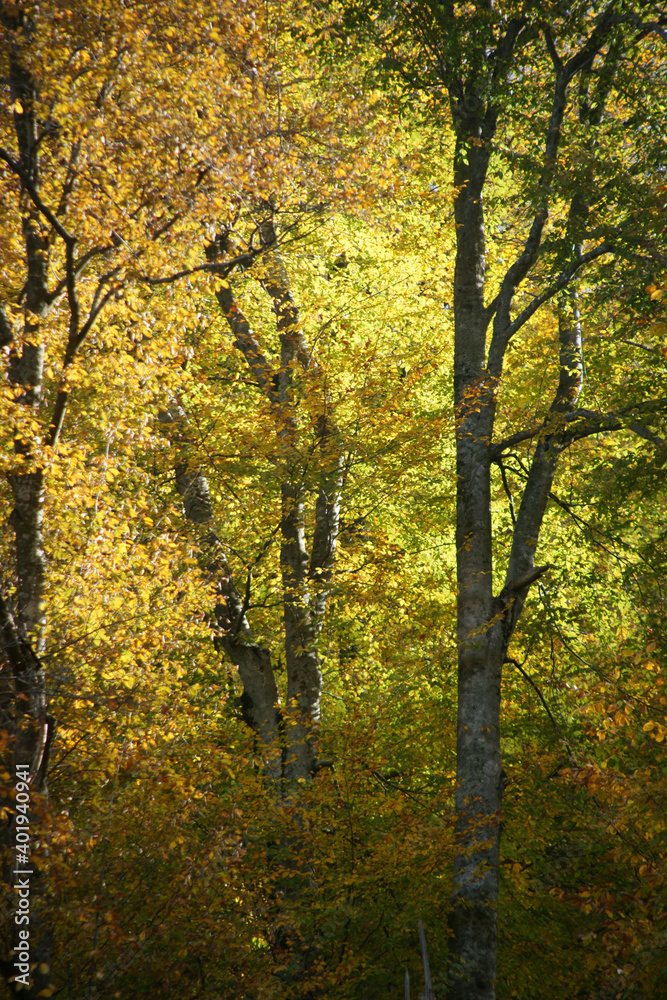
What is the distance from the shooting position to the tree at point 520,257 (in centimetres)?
729

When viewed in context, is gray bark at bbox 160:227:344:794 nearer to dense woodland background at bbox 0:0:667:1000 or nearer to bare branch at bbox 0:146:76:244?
dense woodland background at bbox 0:0:667:1000

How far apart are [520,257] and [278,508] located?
5.91 meters

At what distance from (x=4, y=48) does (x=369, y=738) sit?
7.59 metres

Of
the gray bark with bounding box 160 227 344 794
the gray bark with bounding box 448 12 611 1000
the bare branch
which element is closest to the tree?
the gray bark with bounding box 448 12 611 1000

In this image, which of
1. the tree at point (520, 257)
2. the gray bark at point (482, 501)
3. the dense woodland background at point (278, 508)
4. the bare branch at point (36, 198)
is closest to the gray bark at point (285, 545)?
the dense woodland background at point (278, 508)

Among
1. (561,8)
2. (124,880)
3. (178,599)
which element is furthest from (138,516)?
(561,8)

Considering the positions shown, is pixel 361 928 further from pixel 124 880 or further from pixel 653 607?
pixel 653 607

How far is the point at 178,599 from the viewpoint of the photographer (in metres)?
9.30

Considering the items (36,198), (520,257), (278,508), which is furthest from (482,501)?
(36,198)

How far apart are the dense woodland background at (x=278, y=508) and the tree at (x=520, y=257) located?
8cm

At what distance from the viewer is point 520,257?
8633mm

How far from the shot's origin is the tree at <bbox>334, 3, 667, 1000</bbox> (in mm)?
7285

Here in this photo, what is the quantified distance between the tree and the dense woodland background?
0.08m

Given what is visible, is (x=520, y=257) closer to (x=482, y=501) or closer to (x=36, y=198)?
(x=482, y=501)
